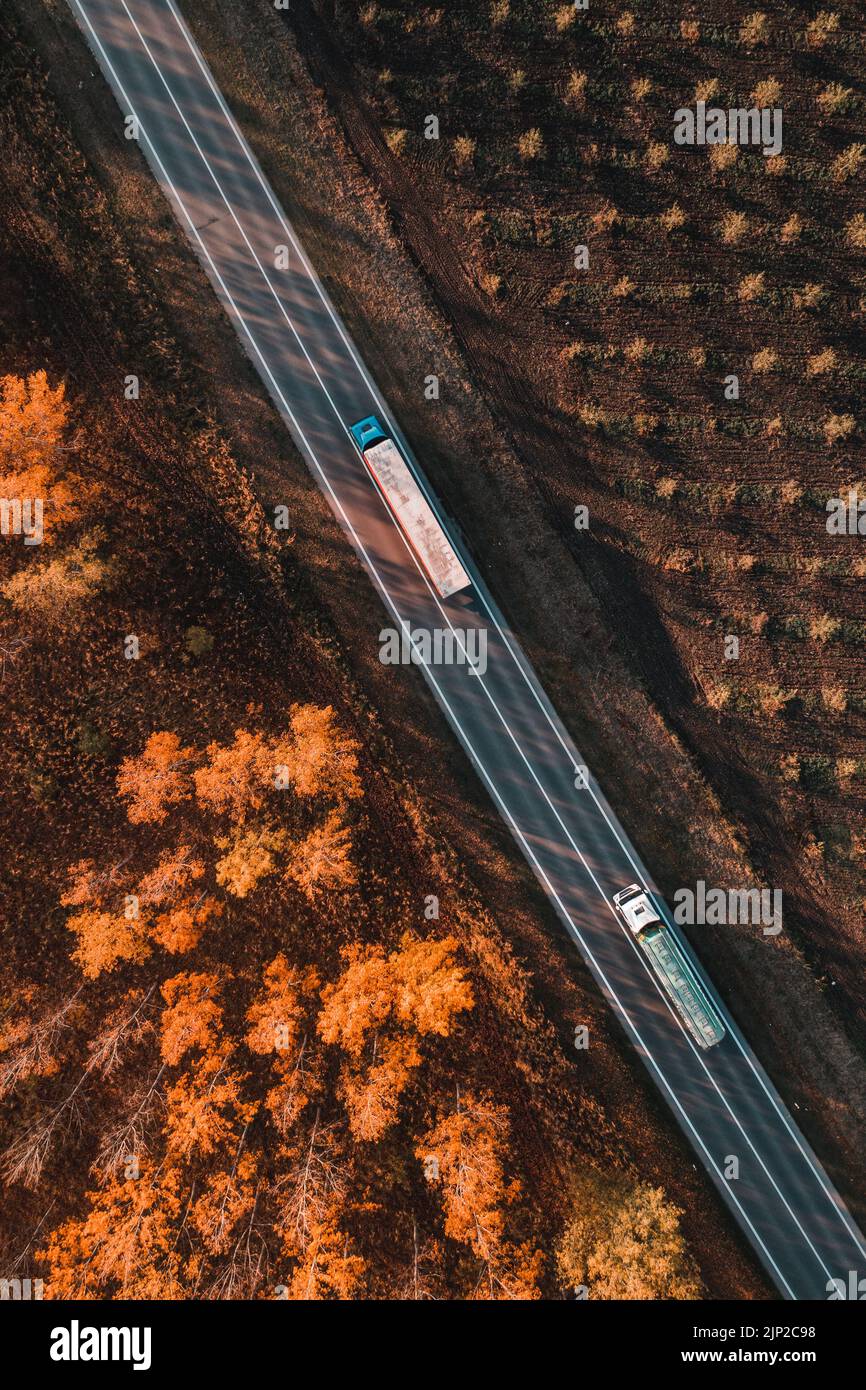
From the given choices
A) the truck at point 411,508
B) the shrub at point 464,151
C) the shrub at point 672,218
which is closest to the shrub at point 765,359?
the shrub at point 672,218

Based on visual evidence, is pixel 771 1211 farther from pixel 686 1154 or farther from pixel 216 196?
pixel 216 196

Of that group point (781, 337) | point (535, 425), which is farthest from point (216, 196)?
point (781, 337)

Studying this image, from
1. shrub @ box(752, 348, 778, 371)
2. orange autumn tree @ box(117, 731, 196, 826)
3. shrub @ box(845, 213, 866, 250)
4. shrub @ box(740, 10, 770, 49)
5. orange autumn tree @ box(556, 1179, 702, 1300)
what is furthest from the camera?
shrub @ box(752, 348, 778, 371)

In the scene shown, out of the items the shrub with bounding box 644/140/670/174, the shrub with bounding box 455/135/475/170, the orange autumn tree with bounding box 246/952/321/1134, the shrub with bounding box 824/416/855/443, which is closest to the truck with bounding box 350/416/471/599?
the shrub with bounding box 455/135/475/170

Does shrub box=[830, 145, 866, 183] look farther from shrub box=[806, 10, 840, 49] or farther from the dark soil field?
the dark soil field

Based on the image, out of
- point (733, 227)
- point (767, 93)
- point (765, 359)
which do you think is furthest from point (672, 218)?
point (765, 359)

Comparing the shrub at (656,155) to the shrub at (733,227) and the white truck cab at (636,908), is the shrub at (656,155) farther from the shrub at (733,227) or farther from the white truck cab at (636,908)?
the white truck cab at (636,908)
